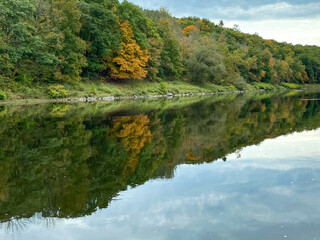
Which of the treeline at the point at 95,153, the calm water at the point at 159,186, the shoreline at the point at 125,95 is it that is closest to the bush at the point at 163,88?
the shoreline at the point at 125,95

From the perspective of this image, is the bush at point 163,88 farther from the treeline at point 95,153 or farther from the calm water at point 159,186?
the calm water at point 159,186

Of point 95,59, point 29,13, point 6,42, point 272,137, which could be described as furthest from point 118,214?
point 95,59

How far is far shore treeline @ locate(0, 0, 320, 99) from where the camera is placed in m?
41.2

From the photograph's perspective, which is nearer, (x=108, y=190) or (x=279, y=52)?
(x=108, y=190)

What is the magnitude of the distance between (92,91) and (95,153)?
36820 millimetres

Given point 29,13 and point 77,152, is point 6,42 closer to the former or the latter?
point 29,13

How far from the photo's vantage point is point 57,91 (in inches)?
1730

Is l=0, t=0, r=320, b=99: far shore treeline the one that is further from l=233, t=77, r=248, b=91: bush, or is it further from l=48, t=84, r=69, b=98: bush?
l=48, t=84, r=69, b=98: bush

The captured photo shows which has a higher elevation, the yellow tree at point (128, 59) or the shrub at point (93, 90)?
the yellow tree at point (128, 59)

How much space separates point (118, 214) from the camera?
7.07m

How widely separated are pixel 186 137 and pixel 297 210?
884cm

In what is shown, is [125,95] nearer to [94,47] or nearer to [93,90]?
[93,90]

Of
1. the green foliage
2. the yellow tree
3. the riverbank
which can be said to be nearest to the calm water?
the riverbank

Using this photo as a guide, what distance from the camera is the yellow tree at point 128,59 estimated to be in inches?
2234
